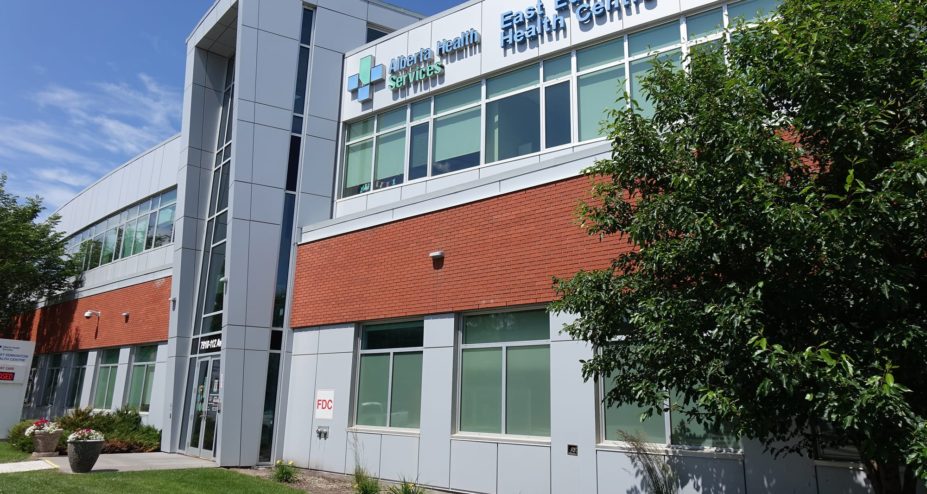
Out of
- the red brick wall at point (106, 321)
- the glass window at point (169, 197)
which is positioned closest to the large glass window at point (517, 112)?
the red brick wall at point (106, 321)

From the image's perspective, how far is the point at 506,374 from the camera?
42.1 feet

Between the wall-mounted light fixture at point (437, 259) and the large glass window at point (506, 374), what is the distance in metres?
1.29

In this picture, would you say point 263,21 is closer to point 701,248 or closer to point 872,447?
point 701,248

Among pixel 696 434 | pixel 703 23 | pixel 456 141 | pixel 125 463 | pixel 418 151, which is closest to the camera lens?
pixel 696 434

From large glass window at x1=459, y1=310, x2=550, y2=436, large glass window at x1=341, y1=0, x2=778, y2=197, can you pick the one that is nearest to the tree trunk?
large glass window at x1=459, y1=310, x2=550, y2=436

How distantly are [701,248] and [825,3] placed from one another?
9.08 ft

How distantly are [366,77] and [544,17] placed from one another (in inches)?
222

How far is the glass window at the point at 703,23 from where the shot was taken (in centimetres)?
1262

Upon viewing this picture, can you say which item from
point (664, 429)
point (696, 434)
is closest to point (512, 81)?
point (664, 429)

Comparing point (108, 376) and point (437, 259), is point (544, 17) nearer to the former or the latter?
point (437, 259)

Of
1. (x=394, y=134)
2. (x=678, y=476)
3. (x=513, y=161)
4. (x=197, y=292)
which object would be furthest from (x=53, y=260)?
(x=678, y=476)

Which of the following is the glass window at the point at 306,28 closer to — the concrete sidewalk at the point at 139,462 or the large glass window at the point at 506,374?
the large glass window at the point at 506,374

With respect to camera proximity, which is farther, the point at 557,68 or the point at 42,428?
the point at 42,428

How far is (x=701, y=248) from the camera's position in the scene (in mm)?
6805
